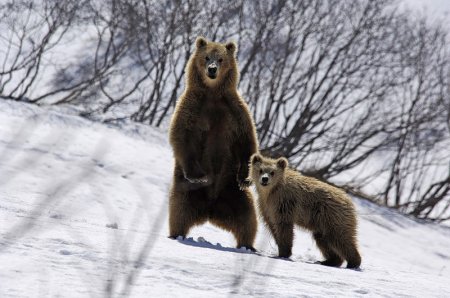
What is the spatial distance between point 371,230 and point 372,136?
6560mm

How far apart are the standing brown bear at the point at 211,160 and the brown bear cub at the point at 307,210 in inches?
10.7

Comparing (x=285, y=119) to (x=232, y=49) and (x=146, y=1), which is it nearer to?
(x=146, y=1)

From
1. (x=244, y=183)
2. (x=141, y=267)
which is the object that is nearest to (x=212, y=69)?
(x=244, y=183)

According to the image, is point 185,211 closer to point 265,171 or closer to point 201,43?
point 265,171

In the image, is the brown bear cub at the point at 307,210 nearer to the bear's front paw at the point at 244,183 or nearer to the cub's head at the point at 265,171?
the cub's head at the point at 265,171

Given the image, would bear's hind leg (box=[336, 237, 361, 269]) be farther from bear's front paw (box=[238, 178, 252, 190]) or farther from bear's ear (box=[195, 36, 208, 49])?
bear's ear (box=[195, 36, 208, 49])

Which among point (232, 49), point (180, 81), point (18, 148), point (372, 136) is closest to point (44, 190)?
point (18, 148)

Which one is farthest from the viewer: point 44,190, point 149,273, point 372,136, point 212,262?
point 372,136

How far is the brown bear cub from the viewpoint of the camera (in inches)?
245

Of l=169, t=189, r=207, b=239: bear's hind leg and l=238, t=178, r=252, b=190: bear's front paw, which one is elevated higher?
l=238, t=178, r=252, b=190: bear's front paw

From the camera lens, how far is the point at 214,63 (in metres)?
5.93

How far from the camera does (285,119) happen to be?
70.4 feet

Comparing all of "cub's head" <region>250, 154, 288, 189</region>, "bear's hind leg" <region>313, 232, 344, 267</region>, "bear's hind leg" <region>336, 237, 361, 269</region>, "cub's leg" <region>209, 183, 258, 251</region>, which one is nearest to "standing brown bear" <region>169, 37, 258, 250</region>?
"cub's leg" <region>209, 183, 258, 251</region>

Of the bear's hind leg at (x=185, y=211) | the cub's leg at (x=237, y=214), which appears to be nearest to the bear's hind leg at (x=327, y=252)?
the cub's leg at (x=237, y=214)
